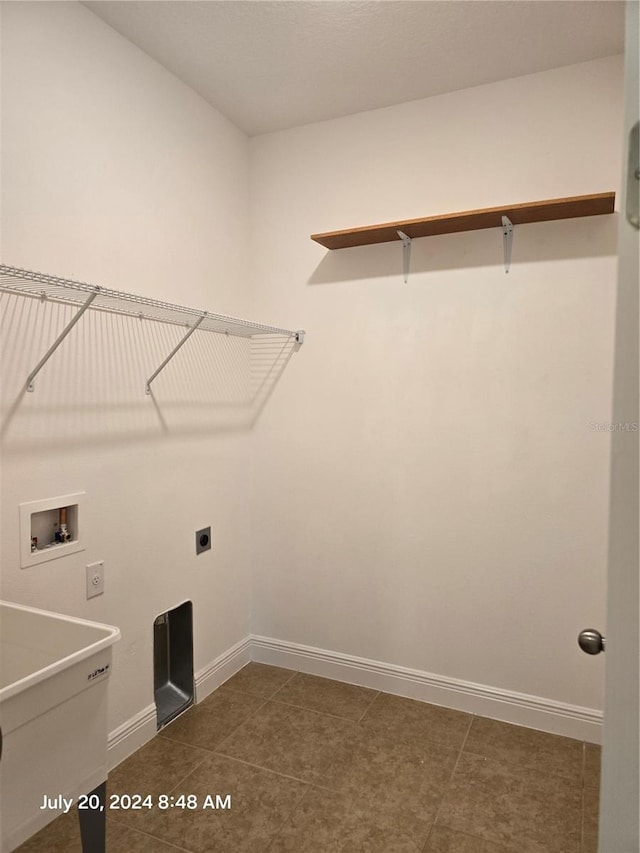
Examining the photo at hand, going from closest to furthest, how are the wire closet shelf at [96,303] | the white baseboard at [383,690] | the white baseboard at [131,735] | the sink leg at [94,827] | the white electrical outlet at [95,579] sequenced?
1. the sink leg at [94,827]
2. the wire closet shelf at [96,303]
3. the white electrical outlet at [95,579]
4. the white baseboard at [131,735]
5. the white baseboard at [383,690]

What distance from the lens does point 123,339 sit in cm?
214

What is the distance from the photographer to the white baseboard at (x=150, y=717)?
6.99 feet

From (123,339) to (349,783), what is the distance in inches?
72.3

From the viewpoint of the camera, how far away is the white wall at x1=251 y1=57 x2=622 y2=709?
2.28 meters

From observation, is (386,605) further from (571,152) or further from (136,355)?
(571,152)

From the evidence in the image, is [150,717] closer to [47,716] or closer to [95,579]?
[95,579]

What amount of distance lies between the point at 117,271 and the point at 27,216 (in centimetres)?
39

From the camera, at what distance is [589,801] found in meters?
1.94

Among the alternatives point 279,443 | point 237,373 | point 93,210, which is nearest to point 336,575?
point 279,443

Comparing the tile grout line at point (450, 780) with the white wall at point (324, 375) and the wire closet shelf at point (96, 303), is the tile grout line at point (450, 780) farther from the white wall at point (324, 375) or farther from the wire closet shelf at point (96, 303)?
the wire closet shelf at point (96, 303)

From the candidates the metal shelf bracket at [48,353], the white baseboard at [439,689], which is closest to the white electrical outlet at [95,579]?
the metal shelf bracket at [48,353]

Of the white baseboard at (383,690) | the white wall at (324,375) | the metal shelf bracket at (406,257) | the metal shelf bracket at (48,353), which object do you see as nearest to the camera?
the metal shelf bracket at (48,353)

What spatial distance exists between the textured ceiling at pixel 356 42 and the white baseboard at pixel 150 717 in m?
2.60

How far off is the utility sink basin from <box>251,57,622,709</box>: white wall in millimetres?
1496
